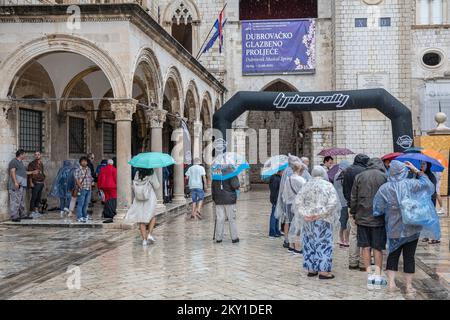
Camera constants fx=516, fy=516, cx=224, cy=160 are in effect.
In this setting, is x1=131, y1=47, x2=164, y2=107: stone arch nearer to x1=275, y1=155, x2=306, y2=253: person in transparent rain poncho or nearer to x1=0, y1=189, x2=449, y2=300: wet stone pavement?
x1=0, y1=189, x2=449, y2=300: wet stone pavement

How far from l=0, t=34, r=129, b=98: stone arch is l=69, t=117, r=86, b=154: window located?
4.47 m

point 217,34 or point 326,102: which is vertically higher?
point 217,34

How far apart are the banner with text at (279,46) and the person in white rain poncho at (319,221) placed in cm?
1853

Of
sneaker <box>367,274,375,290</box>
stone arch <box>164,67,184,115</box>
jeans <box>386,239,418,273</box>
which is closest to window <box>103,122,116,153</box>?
stone arch <box>164,67,184,115</box>

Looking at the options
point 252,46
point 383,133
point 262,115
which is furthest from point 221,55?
point 262,115

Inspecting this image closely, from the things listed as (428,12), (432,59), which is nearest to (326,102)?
(432,59)

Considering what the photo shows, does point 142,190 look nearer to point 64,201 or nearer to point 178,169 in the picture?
point 64,201

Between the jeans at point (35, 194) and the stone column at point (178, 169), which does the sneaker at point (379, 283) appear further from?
the stone column at point (178, 169)

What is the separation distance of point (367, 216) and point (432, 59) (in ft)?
65.3

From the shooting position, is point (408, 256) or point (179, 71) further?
point (179, 71)

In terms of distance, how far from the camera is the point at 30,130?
1401cm

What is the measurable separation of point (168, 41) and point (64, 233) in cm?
607

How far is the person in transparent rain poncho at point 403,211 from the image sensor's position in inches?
232

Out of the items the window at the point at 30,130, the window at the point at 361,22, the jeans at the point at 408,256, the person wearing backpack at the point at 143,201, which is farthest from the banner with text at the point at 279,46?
the jeans at the point at 408,256
